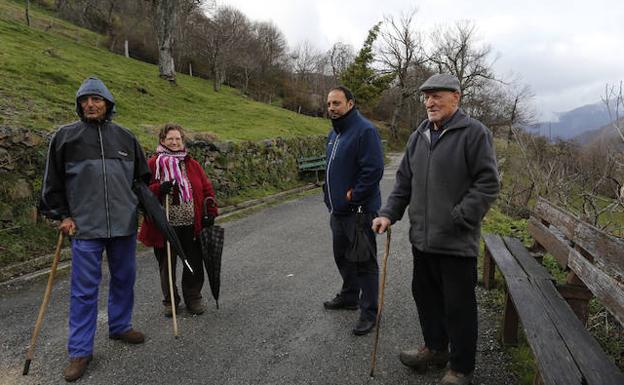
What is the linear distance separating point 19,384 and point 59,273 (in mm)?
2366

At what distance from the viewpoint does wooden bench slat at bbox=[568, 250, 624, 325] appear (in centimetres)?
246

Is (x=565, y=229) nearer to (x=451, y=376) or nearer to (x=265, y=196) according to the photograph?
(x=451, y=376)

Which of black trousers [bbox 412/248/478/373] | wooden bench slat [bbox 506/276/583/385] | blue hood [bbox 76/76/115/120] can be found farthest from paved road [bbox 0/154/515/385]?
blue hood [bbox 76/76/115/120]

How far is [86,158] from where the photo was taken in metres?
3.05

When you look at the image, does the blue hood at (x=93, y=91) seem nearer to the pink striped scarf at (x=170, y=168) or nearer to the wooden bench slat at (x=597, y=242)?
the pink striped scarf at (x=170, y=168)

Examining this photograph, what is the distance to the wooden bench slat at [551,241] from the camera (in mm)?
3711

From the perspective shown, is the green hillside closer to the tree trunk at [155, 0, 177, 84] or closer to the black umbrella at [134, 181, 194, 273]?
the tree trunk at [155, 0, 177, 84]

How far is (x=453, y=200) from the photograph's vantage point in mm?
2584

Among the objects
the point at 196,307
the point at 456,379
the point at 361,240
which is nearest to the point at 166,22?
the point at 196,307

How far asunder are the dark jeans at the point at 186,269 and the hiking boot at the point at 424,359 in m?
2.13

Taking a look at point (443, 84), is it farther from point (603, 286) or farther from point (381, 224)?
point (603, 286)

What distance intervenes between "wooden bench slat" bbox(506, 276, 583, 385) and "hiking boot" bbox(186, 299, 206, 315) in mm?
2842

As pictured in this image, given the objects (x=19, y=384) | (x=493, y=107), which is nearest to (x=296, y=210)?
(x=19, y=384)

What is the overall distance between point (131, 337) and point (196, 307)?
695 millimetres
